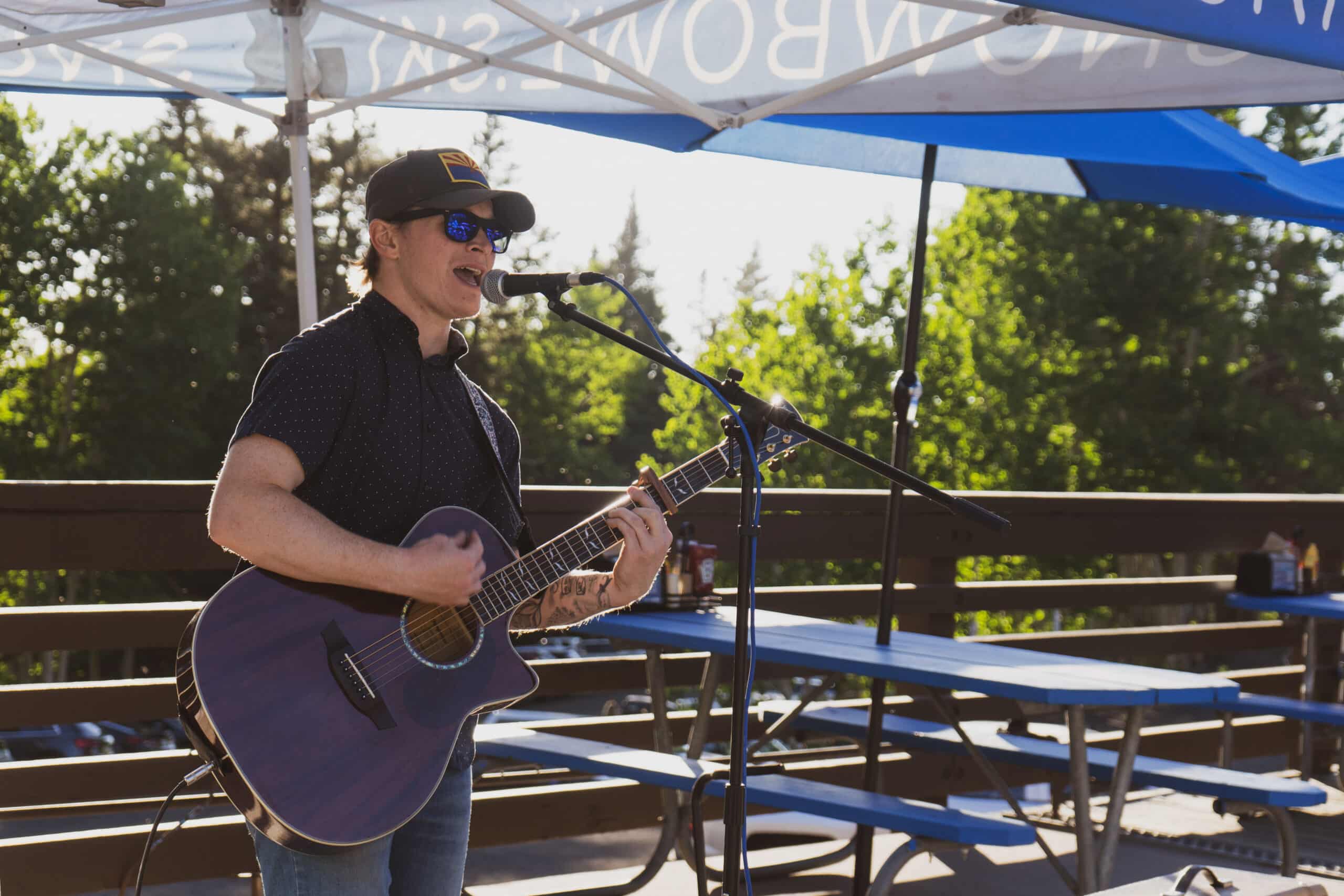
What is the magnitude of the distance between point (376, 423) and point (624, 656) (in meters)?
2.47

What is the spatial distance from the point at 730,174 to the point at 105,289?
98.8 ft

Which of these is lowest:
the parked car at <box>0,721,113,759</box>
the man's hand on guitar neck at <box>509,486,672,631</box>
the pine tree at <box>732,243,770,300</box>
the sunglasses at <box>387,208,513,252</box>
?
the parked car at <box>0,721,113,759</box>

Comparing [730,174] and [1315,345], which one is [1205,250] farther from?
[730,174]

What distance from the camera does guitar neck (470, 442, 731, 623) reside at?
2.18 meters

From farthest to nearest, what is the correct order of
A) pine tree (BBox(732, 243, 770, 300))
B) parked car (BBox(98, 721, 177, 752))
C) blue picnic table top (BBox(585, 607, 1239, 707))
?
pine tree (BBox(732, 243, 770, 300))
parked car (BBox(98, 721, 177, 752))
blue picnic table top (BBox(585, 607, 1239, 707))

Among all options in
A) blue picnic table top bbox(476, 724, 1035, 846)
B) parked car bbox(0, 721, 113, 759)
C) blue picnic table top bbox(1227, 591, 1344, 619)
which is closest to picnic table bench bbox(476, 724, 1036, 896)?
blue picnic table top bbox(476, 724, 1035, 846)

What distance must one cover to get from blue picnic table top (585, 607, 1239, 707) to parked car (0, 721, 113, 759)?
2165 centimetres

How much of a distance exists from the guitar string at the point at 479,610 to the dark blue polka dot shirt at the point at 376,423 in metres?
0.12

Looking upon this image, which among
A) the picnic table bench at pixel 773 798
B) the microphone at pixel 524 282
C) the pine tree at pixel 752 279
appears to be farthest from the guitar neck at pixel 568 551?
the pine tree at pixel 752 279

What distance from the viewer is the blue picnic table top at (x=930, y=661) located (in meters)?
3.02

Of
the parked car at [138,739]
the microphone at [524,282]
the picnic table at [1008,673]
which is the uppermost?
the microphone at [524,282]

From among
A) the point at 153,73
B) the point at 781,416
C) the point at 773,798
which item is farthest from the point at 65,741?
the point at 781,416

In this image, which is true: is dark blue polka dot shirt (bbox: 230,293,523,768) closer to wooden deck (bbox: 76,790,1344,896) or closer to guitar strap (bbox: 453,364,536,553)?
guitar strap (bbox: 453,364,536,553)

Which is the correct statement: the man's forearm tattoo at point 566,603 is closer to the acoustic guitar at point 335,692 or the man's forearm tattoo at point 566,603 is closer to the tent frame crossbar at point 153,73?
the acoustic guitar at point 335,692
